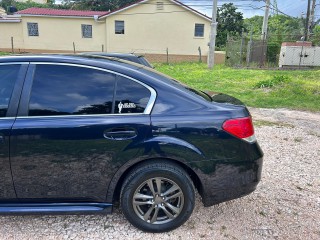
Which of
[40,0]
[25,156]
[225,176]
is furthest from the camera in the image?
[40,0]

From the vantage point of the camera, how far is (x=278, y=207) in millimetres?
3277

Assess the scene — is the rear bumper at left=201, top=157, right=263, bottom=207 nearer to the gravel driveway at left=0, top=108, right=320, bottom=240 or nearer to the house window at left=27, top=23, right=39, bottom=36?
the gravel driveway at left=0, top=108, right=320, bottom=240

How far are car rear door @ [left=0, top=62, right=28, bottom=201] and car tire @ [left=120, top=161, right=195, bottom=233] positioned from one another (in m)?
1.03

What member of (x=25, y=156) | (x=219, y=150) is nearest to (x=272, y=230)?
(x=219, y=150)

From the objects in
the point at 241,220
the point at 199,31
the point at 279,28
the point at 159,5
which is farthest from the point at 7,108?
the point at 279,28

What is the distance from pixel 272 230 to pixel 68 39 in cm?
2656

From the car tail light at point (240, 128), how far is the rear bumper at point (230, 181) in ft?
0.84

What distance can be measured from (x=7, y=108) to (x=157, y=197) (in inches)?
61.2

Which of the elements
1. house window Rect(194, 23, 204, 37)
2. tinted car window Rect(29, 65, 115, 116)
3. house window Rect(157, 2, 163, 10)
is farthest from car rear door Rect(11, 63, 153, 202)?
house window Rect(194, 23, 204, 37)

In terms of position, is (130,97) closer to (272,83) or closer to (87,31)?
(272,83)

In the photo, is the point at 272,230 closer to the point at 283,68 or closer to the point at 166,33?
the point at 283,68

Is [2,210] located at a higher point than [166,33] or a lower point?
lower

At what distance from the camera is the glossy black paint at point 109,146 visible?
254cm

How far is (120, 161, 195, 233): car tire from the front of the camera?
104 inches
